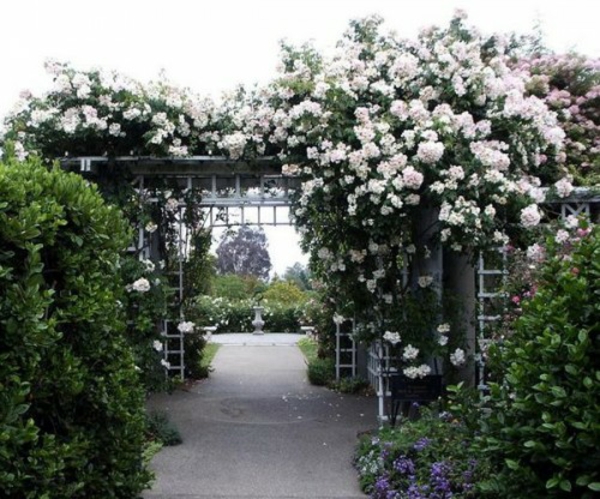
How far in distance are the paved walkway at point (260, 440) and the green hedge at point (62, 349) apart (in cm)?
106

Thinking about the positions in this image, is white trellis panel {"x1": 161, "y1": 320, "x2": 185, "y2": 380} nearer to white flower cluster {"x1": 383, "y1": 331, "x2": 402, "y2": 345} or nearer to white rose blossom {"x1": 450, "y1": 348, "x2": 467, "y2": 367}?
white flower cluster {"x1": 383, "y1": 331, "x2": 402, "y2": 345}

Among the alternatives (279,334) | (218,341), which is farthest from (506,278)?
(279,334)

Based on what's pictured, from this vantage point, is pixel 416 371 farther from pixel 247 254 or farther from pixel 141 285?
pixel 247 254

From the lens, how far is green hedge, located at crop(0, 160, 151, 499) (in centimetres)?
239

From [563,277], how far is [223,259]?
30.6 metres

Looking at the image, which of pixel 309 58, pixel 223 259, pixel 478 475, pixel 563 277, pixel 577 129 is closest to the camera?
pixel 563 277

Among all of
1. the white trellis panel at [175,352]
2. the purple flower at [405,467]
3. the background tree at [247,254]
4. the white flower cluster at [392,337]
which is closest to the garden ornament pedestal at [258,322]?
the white trellis panel at [175,352]

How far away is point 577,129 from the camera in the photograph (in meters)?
6.62

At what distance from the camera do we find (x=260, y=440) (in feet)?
18.1

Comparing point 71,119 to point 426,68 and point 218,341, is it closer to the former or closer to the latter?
point 426,68

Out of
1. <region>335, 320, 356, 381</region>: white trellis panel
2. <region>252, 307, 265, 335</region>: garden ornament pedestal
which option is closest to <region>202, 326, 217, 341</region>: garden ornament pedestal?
<region>335, 320, 356, 381</region>: white trellis panel

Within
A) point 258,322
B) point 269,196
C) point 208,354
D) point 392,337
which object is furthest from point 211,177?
point 258,322

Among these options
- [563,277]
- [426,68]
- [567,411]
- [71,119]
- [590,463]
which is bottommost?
[590,463]

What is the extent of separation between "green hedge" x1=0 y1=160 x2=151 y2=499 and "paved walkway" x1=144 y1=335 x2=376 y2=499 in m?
1.06
